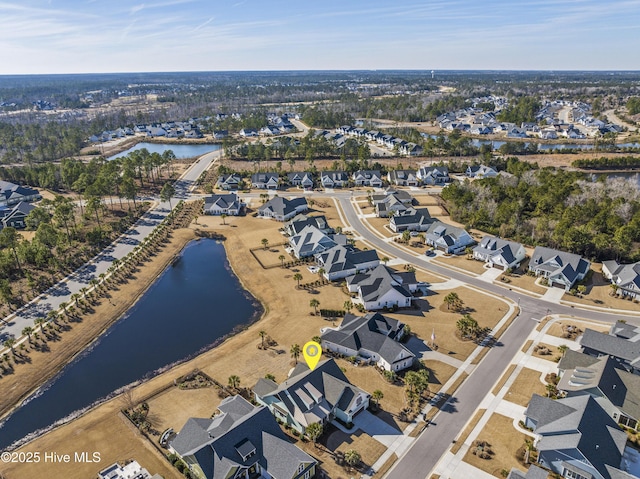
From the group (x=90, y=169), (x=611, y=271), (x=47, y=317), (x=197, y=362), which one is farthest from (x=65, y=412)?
(x=90, y=169)

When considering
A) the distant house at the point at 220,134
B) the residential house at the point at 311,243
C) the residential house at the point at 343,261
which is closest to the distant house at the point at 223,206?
the residential house at the point at 311,243

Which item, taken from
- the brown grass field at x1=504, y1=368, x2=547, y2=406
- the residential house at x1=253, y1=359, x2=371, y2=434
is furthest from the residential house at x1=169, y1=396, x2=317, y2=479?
the brown grass field at x1=504, y1=368, x2=547, y2=406

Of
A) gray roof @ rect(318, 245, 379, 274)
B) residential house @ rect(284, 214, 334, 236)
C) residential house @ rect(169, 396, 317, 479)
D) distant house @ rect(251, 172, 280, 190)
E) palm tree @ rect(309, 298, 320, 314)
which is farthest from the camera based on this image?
distant house @ rect(251, 172, 280, 190)

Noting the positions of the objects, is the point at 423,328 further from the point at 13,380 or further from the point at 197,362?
the point at 13,380

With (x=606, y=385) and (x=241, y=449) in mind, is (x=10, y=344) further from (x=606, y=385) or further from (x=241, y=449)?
(x=606, y=385)

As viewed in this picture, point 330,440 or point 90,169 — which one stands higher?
A: point 90,169

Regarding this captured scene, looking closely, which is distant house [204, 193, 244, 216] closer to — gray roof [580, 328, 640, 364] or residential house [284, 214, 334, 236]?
residential house [284, 214, 334, 236]

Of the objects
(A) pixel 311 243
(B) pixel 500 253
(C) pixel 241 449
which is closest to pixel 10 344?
(C) pixel 241 449
